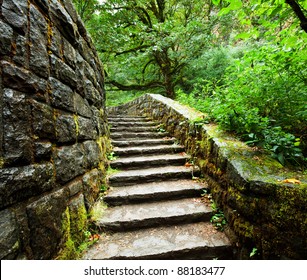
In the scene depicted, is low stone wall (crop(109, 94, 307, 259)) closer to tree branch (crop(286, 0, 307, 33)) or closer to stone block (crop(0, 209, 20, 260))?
tree branch (crop(286, 0, 307, 33))

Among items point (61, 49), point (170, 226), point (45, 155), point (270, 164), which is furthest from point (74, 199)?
point (270, 164)

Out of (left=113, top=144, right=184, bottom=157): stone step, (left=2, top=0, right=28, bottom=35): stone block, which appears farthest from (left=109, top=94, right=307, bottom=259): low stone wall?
(left=2, top=0, right=28, bottom=35): stone block

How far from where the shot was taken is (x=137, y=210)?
8.23 feet

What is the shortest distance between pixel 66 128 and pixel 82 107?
60cm

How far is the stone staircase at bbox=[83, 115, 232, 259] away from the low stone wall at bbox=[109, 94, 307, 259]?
0.91ft

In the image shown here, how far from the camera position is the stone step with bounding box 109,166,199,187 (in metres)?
3.04

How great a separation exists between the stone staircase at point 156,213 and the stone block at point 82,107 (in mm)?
1117

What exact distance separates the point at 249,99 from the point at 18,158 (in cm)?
285

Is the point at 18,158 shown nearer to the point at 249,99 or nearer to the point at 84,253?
the point at 84,253

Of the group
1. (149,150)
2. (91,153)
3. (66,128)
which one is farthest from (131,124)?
(66,128)

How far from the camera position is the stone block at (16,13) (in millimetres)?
1158

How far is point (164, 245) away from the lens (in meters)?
2.01

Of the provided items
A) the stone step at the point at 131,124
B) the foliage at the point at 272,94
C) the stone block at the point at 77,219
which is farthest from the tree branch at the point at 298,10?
the stone step at the point at 131,124

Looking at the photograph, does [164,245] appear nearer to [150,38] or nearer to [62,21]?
[62,21]
